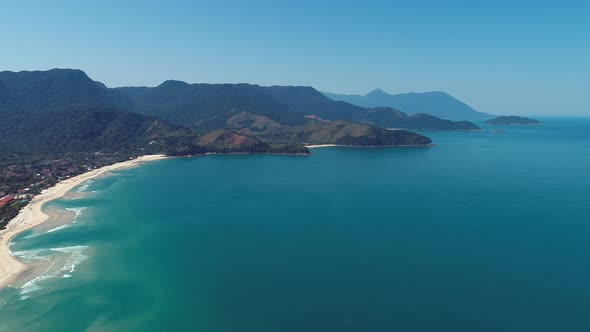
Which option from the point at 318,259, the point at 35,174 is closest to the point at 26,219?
the point at 35,174

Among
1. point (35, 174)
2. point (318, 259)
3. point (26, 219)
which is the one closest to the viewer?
point (318, 259)

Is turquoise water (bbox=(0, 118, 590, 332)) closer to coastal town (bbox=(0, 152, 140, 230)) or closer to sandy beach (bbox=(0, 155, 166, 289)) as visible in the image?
sandy beach (bbox=(0, 155, 166, 289))

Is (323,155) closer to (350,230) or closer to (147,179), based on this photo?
Result: (147,179)

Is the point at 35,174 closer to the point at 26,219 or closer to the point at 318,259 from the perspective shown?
the point at 26,219

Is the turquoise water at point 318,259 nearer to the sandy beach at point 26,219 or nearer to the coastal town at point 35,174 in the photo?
the sandy beach at point 26,219

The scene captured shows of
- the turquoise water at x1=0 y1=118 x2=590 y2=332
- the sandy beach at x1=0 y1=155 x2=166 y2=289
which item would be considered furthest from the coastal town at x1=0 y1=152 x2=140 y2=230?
the turquoise water at x1=0 y1=118 x2=590 y2=332
